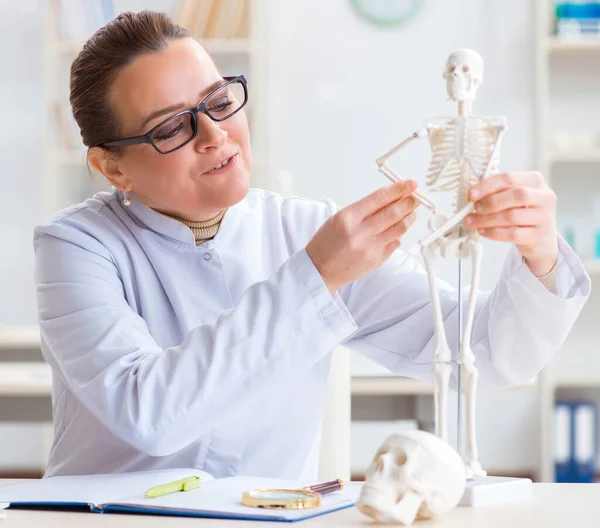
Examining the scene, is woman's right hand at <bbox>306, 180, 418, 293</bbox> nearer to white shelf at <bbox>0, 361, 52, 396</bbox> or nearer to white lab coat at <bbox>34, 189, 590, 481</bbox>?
white lab coat at <bbox>34, 189, 590, 481</bbox>

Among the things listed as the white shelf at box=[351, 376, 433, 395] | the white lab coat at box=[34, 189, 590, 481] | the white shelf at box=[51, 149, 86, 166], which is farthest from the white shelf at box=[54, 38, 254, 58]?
the white lab coat at box=[34, 189, 590, 481]

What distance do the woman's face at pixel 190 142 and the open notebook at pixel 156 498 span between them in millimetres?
457

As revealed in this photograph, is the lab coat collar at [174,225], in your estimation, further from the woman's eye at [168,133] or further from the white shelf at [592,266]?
the white shelf at [592,266]

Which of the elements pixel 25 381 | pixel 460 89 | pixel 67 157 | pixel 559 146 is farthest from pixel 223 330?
pixel 559 146

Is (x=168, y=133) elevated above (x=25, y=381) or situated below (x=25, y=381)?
above

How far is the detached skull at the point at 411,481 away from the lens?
96 centimetres

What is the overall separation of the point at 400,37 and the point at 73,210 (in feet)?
10.2

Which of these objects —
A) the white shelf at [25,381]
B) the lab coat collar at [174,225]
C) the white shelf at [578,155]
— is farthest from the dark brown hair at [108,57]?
the white shelf at [578,155]

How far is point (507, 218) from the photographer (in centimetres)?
114

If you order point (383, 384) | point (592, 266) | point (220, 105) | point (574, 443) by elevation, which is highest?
point (220, 105)

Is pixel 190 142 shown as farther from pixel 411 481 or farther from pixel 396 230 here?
pixel 411 481

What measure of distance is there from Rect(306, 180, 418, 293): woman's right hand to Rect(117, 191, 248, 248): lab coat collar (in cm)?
43

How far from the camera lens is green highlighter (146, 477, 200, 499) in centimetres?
111

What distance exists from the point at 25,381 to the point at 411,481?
2297 mm
